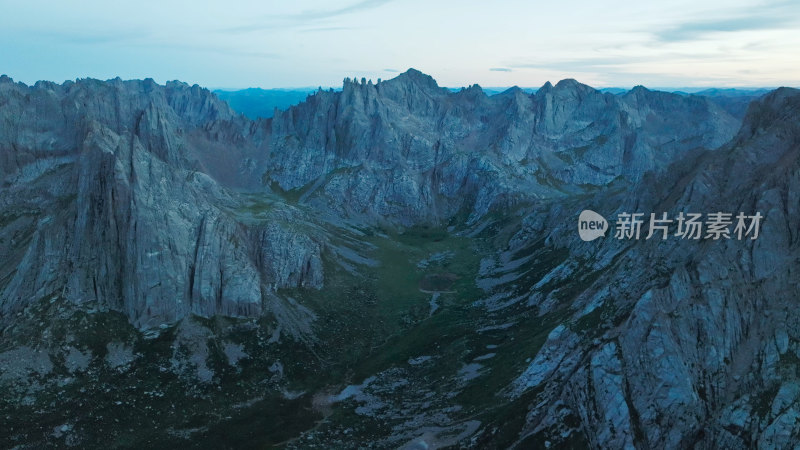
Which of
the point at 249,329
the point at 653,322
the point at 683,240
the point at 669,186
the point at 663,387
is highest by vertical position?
the point at 669,186

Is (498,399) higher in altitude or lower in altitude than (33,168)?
lower

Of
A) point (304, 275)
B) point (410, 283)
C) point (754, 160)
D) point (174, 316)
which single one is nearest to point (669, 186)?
point (754, 160)

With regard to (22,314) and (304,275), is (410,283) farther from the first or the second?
(22,314)

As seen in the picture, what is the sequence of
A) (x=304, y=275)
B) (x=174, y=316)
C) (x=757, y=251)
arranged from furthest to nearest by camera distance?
(x=304, y=275) → (x=174, y=316) → (x=757, y=251)

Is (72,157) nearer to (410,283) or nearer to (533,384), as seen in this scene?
(410,283)

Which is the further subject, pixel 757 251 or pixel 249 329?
pixel 249 329

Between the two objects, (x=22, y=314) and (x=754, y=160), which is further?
(x=22, y=314)

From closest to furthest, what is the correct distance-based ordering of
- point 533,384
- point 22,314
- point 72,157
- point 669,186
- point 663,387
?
point 663,387, point 533,384, point 22,314, point 669,186, point 72,157

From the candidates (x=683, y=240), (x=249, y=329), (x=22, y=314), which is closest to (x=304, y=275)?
(x=249, y=329)

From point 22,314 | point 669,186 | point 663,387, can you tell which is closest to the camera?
point 663,387
